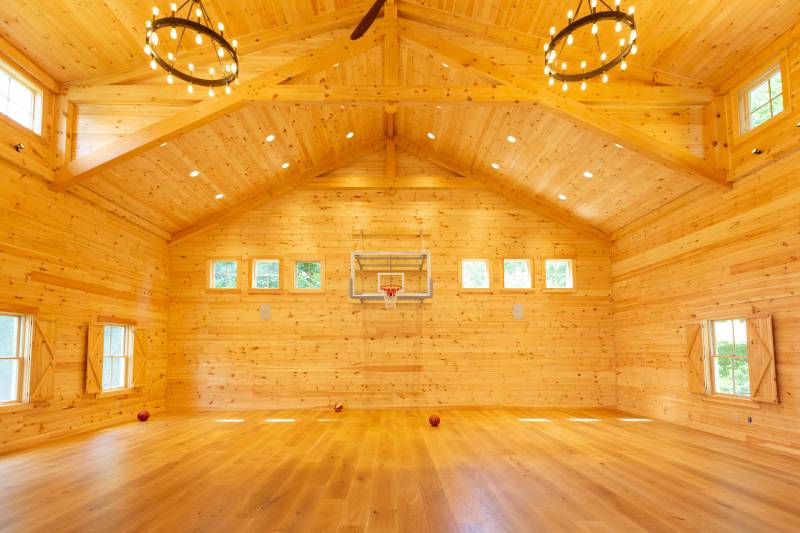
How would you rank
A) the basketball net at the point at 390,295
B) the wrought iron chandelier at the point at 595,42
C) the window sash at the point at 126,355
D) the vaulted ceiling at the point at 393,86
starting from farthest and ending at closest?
the basketball net at the point at 390,295 < the window sash at the point at 126,355 < the vaulted ceiling at the point at 393,86 < the wrought iron chandelier at the point at 595,42

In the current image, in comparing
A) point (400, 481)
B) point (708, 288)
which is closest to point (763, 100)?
point (708, 288)

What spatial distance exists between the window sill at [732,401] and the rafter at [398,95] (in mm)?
3904

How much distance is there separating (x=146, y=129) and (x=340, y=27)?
2.96 metres

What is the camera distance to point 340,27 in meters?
7.72

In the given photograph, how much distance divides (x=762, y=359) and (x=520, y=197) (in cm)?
576

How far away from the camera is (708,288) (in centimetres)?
773

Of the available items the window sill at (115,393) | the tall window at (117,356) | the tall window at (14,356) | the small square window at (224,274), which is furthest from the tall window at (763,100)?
the window sill at (115,393)

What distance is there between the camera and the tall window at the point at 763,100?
21.0 ft

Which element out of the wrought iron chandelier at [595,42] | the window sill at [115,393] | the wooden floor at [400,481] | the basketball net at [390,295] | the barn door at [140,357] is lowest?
the wooden floor at [400,481]

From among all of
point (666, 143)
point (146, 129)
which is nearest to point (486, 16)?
point (666, 143)

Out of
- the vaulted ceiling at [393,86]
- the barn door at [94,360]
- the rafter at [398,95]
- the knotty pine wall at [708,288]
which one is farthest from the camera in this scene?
the barn door at [94,360]

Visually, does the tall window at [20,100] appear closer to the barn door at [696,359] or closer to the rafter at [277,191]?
the rafter at [277,191]

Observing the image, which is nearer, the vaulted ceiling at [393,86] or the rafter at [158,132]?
the vaulted ceiling at [393,86]

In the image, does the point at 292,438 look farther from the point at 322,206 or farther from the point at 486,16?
the point at 486,16
